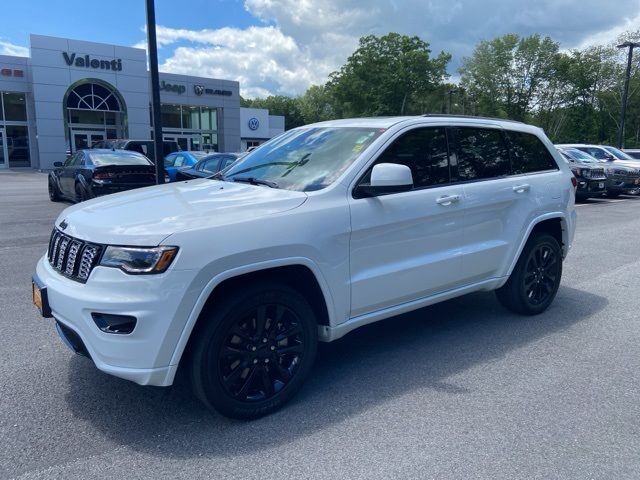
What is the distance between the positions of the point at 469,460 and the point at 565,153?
16.9m

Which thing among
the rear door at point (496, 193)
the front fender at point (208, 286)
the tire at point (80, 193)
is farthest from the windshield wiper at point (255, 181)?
the tire at point (80, 193)

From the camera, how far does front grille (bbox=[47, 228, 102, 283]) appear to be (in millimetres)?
2893

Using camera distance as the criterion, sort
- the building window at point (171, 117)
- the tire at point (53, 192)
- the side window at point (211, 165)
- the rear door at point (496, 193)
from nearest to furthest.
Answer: the rear door at point (496, 193), the side window at point (211, 165), the tire at point (53, 192), the building window at point (171, 117)

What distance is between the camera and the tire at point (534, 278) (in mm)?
4852

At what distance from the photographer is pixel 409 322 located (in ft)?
16.2

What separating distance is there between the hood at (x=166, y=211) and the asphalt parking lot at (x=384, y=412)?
1142 millimetres

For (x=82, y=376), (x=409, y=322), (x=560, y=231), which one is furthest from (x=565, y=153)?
(x=82, y=376)

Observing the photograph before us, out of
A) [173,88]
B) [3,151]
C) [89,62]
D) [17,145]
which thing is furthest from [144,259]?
[173,88]

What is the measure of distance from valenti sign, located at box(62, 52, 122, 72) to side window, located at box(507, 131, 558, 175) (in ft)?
110

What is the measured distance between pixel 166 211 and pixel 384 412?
184 cm

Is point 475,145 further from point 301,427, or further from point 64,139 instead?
point 64,139

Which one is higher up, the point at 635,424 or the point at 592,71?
the point at 592,71

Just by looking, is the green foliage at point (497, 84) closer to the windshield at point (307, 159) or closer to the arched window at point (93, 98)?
the arched window at point (93, 98)

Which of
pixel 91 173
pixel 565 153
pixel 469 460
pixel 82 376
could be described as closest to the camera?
pixel 469 460
